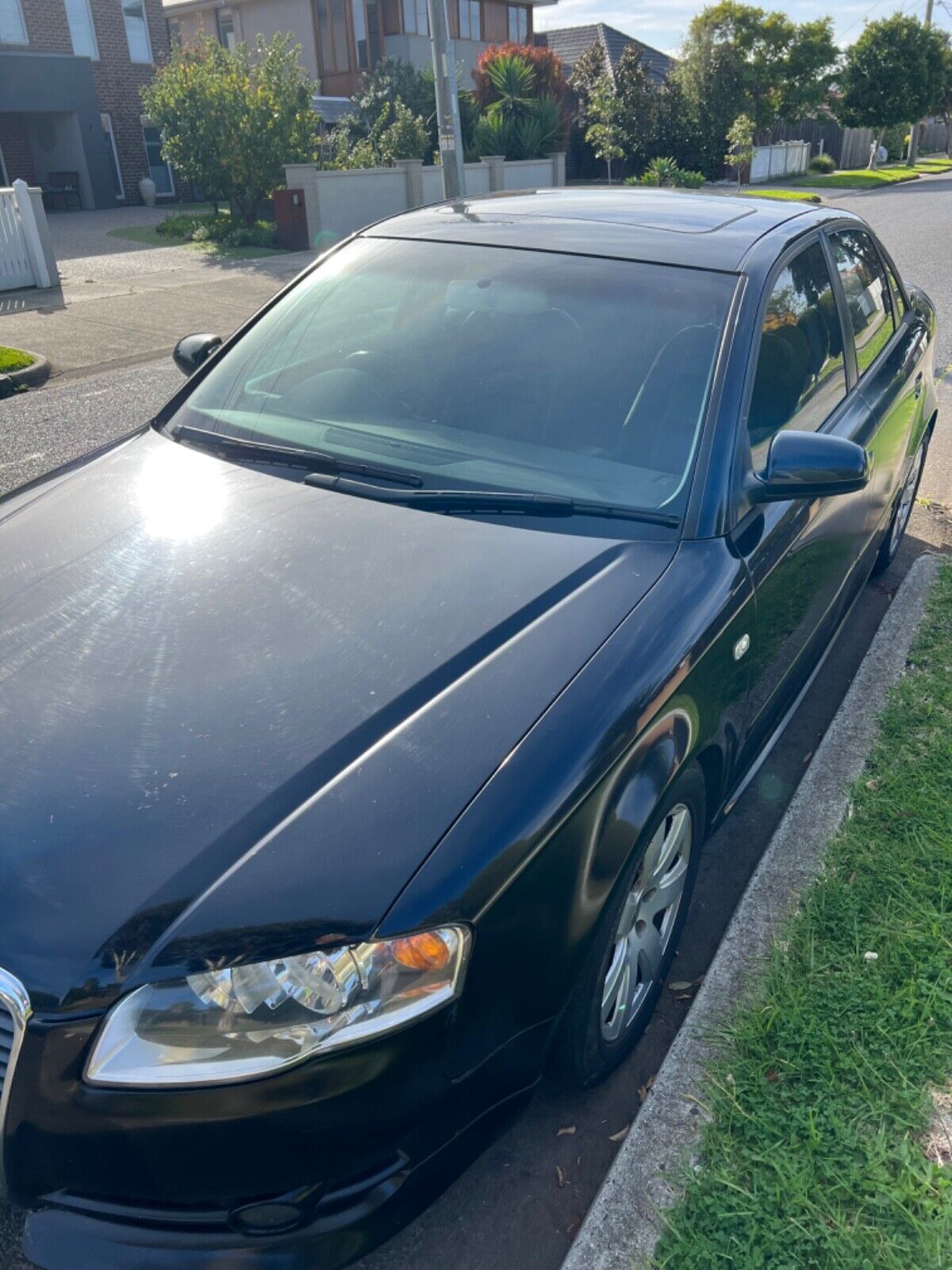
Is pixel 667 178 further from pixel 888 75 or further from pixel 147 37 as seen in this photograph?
pixel 888 75

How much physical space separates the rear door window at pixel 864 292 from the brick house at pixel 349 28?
3001cm

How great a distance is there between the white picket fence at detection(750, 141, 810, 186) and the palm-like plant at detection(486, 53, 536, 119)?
468 inches

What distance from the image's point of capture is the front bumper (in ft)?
5.20

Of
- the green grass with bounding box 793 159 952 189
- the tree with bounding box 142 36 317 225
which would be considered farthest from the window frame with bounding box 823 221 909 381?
the green grass with bounding box 793 159 952 189

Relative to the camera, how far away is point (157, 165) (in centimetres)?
2780

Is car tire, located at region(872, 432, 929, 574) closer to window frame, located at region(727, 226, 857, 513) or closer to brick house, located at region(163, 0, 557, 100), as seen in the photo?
window frame, located at region(727, 226, 857, 513)

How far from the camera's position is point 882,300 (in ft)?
14.3

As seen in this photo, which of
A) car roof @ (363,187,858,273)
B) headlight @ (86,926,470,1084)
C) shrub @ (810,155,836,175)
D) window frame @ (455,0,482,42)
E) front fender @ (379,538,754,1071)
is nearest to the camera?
headlight @ (86,926,470,1084)

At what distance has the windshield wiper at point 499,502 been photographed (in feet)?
8.35

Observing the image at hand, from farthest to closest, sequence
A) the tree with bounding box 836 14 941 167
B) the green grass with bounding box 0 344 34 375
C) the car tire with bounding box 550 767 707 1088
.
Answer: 1. the tree with bounding box 836 14 941 167
2. the green grass with bounding box 0 344 34 375
3. the car tire with bounding box 550 767 707 1088

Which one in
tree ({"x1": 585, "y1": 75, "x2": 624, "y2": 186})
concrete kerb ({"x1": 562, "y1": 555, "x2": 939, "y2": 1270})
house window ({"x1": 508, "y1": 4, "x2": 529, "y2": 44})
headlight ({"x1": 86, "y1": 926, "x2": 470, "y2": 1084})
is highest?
house window ({"x1": 508, "y1": 4, "x2": 529, "y2": 44})

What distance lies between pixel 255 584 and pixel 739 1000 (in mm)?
1473

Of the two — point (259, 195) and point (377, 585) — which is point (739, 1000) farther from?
point (259, 195)

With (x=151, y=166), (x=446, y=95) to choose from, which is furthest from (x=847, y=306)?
(x=151, y=166)
